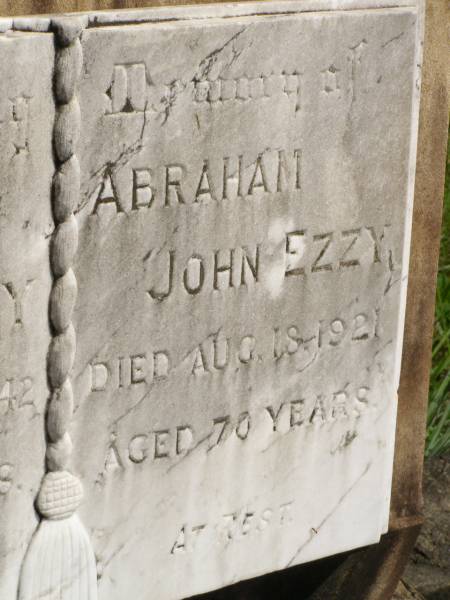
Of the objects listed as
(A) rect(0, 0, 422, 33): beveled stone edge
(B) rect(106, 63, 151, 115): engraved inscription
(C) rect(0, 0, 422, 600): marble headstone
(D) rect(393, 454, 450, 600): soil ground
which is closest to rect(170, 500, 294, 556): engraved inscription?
(C) rect(0, 0, 422, 600): marble headstone

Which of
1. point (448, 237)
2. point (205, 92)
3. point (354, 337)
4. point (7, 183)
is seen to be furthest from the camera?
point (448, 237)

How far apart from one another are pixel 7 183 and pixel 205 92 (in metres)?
0.34

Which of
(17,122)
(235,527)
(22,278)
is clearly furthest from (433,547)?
(17,122)

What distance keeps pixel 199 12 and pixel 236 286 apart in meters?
0.44

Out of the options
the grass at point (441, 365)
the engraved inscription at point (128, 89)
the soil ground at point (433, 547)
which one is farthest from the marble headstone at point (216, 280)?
the grass at point (441, 365)

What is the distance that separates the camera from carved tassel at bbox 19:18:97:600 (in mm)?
1761

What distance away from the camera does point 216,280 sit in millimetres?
2014

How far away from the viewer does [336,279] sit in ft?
7.06

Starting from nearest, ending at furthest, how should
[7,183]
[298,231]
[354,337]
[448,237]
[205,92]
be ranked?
[7,183], [205,92], [298,231], [354,337], [448,237]

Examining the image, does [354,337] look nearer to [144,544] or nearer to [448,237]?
[144,544]

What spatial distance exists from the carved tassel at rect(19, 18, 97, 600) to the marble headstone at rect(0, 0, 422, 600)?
16 mm

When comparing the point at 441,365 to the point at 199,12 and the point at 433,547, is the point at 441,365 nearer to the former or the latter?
the point at 433,547

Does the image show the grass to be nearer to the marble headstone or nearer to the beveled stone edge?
the marble headstone

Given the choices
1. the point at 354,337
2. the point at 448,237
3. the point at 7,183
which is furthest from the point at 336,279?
the point at 448,237
